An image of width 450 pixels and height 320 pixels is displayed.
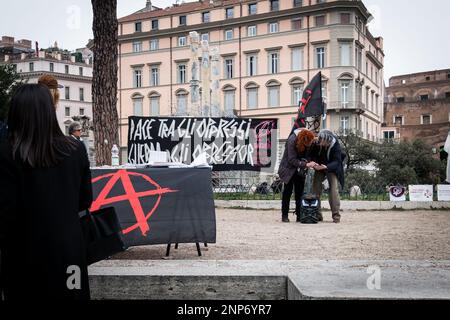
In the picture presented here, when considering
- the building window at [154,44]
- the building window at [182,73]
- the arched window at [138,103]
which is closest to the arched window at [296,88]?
the building window at [182,73]

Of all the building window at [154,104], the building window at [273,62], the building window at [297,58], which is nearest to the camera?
the building window at [297,58]

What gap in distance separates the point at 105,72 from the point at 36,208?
7.38m

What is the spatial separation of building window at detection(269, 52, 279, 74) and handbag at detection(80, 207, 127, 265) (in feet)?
219

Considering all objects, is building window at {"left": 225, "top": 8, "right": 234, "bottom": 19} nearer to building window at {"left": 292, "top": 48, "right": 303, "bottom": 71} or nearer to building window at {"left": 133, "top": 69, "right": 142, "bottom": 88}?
building window at {"left": 292, "top": 48, "right": 303, "bottom": 71}

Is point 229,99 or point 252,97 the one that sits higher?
point 252,97

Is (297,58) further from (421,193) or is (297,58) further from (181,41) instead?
(421,193)

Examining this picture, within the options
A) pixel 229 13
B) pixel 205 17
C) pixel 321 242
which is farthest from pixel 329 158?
pixel 205 17

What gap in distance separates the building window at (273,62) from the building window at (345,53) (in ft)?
24.9

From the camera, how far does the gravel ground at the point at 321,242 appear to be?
23.9ft

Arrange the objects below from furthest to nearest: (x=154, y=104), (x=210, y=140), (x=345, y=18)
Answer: (x=154, y=104)
(x=345, y=18)
(x=210, y=140)

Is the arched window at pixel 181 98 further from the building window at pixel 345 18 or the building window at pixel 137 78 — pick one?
the building window at pixel 345 18

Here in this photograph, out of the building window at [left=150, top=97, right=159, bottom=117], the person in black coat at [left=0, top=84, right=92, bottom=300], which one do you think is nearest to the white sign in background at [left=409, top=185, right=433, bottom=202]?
the person in black coat at [left=0, top=84, right=92, bottom=300]

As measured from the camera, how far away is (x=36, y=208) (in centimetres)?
328

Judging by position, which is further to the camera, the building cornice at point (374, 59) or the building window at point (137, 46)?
the building window at point (137, 46)
